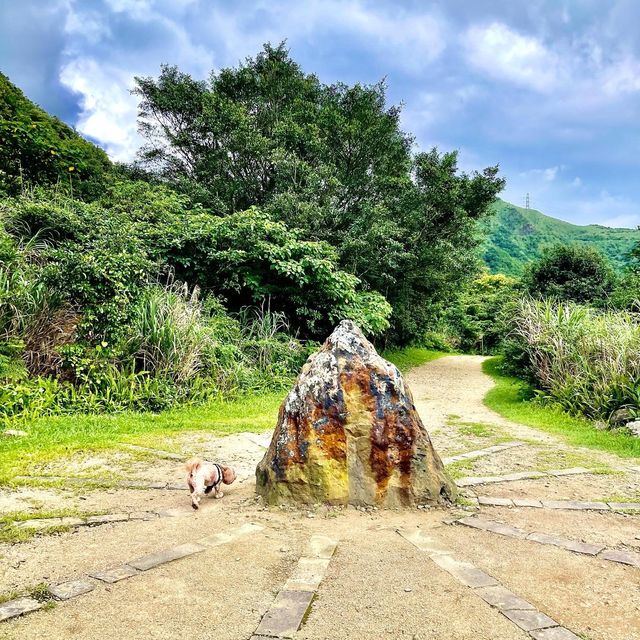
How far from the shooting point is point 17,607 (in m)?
2.35

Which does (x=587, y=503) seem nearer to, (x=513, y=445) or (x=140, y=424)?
(x=513, y=445)

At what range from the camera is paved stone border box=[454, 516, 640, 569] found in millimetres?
3109

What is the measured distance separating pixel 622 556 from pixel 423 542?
119 centimetres

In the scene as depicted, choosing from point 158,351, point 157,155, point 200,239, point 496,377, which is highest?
point 157,155

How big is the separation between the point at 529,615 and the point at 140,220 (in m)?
11.3

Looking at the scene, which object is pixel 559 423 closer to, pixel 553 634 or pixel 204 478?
pixel 204 478

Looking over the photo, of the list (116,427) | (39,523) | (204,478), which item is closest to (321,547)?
(204,478)

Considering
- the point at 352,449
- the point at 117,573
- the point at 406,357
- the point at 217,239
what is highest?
the point at 217,239

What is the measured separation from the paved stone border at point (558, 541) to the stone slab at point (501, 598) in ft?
2.84

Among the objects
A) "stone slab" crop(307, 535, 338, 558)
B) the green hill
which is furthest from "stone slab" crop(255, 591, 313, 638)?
the green hill

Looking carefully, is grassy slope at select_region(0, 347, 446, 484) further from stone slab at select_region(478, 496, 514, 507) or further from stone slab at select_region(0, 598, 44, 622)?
stone slab at select_region(478, 496, 514, 507)

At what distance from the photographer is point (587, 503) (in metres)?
4.24

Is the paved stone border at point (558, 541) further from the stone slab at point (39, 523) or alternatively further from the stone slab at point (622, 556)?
the stone slab at point (39, 523)

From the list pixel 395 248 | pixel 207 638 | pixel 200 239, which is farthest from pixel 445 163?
pixel 207 638
